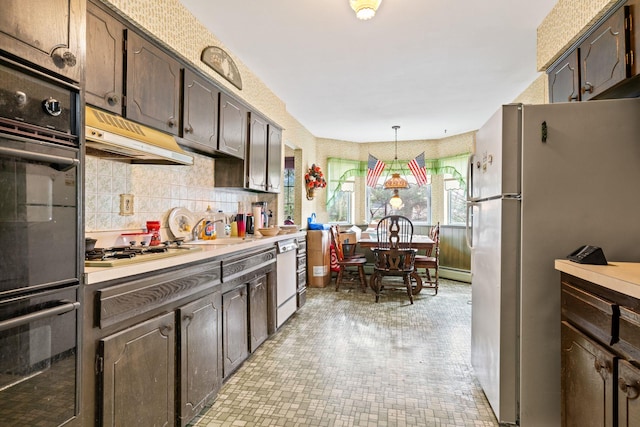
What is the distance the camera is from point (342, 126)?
18.2 ft

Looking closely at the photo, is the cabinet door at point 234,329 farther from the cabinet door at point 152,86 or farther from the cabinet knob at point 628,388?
the cabinet knob at point 628,388

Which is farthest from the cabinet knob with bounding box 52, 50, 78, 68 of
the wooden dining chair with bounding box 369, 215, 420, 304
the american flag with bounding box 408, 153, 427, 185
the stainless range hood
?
the american flag with bounding box 408, 153, 427, 185

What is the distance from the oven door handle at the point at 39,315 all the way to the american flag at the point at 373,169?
224 inches

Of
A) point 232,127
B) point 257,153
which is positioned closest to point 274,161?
point 257,153

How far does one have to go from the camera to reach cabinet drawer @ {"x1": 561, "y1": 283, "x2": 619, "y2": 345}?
115 centimetres

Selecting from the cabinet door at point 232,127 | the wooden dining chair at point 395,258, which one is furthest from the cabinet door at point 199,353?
the wooden dining chair at point 395,258

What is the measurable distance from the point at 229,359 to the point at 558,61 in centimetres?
299

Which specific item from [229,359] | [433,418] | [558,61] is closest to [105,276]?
[229,359]

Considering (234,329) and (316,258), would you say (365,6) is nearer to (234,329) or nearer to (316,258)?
(234,329)

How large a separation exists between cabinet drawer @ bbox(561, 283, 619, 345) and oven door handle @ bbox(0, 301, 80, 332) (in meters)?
1.81

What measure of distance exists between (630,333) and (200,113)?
251cm

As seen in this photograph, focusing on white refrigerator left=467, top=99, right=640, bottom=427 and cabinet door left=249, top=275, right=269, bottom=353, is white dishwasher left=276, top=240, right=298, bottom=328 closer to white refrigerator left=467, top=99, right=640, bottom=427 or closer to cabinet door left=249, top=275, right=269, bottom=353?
cabinet door left=249, top=275, right=269, bottom=353

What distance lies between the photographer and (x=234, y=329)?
2291mm

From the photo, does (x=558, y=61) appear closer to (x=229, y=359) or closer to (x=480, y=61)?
(x=480, y=61)
